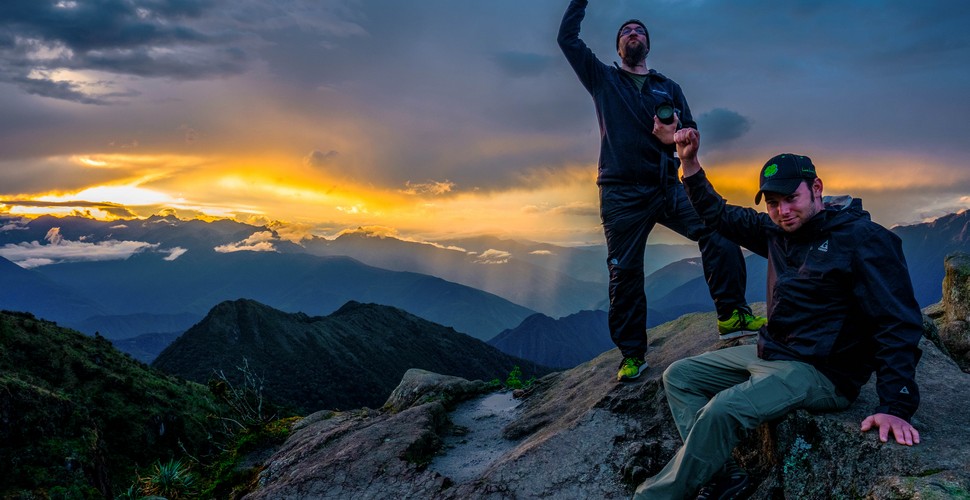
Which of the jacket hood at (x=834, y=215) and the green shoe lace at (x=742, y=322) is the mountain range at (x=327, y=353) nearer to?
the green shoe lace at (x=742, y=322)

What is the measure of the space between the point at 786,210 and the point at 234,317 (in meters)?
157

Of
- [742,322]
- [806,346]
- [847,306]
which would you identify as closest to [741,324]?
[742,322]

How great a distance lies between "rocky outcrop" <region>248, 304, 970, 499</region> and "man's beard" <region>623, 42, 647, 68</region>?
409cm

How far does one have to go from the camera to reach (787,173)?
4.70 m

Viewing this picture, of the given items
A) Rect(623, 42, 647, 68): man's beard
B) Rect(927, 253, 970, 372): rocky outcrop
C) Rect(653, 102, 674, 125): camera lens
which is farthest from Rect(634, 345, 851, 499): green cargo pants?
Rect(927, 253, 970, 372): rocky outcrop

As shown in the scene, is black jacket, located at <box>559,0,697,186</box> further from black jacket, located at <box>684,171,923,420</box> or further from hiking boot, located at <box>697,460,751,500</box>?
hiking boot, located at <box>697,460,751,500</box>

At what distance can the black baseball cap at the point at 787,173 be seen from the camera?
4676 millimetres

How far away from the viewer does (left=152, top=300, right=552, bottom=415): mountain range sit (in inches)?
4641

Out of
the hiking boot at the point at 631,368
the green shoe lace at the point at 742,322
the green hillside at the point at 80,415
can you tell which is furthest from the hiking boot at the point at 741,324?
the green hillside at the point at 80,415

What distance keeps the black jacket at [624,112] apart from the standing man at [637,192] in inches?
0.5

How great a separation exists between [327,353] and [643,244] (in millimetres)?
142422

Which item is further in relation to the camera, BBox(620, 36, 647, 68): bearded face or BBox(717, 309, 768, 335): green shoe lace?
BBox(620, 36, 647, 68): bearded face

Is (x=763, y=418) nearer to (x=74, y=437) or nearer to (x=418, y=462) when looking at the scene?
(x=418, y=462)

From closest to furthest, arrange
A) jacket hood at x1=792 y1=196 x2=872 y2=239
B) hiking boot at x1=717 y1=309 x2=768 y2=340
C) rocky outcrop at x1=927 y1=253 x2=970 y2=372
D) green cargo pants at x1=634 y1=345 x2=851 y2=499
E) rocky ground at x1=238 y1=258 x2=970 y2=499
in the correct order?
rocky ground at x1=238 y1=258 x2=970 y2=499 → green cargo pants at x1=634 y1=345 x2=851 y2=499 → jacket hood at x1=792 y1=196 x2=872 y2=239 → hiking boot at x1=717 y1=309 x2=768 y2=340 → rocky outcrop at x1=927 y1=253 x2=970 y2=372
